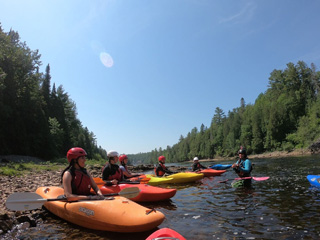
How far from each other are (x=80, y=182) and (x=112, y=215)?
1.48 m

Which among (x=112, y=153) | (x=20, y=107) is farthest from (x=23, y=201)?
(x=20, y=107)

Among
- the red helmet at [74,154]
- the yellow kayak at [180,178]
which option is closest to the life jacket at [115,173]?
the red helmet at [74,154]

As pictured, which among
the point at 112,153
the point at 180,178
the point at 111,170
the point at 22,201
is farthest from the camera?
the point at 180,178

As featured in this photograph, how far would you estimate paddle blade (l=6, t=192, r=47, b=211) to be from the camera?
472 centimetres

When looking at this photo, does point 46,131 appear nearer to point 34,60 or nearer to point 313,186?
point 34,60

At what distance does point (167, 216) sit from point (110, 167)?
3.09m

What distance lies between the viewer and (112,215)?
430cm

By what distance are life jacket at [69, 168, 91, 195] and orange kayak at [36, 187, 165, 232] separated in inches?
14.8

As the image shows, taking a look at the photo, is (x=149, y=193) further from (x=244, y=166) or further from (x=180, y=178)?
(x=180, y=178)

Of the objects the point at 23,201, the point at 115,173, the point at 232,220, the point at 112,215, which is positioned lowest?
the point at 232,220

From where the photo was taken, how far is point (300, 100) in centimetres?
6362

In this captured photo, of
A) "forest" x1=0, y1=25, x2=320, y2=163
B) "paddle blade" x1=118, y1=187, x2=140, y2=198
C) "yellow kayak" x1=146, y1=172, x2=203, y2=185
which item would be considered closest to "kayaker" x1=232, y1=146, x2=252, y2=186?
"yellow kayak" x1=146, y1=172, x2=203, y2=185

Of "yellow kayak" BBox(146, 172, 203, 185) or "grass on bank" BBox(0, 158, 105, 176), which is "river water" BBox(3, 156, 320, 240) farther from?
"grass on bank" BBox(0, 158, 105, 176)

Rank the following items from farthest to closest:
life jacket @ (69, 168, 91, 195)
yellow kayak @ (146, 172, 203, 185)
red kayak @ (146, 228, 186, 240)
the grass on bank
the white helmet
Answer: the grass on bank → yellow kayak @ (146, 172, 203, 185) → the white helmet → life jacket @ (69, 168, 91, 195) → red kayak @ (146, 228, 186, 240)
